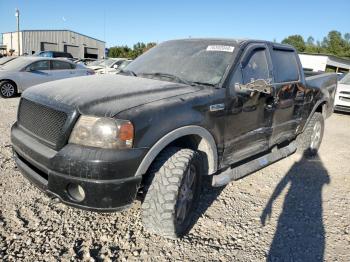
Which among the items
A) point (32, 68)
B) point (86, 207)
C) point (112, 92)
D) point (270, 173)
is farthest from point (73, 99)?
point (32, 68)

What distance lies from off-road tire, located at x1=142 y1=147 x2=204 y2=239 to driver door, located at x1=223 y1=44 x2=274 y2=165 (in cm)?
77

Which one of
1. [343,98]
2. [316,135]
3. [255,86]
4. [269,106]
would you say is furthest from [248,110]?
[343,98]

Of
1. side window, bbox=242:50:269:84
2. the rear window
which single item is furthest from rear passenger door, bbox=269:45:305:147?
side window, bbox=242:50:269:84

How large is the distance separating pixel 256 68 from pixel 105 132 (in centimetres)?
222

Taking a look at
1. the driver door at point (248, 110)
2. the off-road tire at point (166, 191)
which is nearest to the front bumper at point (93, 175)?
the off-road tire at point (166, 191)

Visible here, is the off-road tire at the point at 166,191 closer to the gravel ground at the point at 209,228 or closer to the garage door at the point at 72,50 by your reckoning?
the gravel ground at the point at 209,228

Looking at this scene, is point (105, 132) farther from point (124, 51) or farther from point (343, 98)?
point (124, 51)

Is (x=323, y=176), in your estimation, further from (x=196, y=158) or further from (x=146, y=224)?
(x=146, y=224)

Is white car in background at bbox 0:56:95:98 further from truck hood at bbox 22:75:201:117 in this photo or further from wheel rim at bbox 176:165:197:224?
wheel rim at bbox 176:165:197:224

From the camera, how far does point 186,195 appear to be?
3.27 metres

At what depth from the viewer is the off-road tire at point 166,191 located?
9.75ft

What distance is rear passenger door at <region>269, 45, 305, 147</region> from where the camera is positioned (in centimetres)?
452

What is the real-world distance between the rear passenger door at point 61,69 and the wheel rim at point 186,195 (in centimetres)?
964

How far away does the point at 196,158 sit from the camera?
3.23 metres
